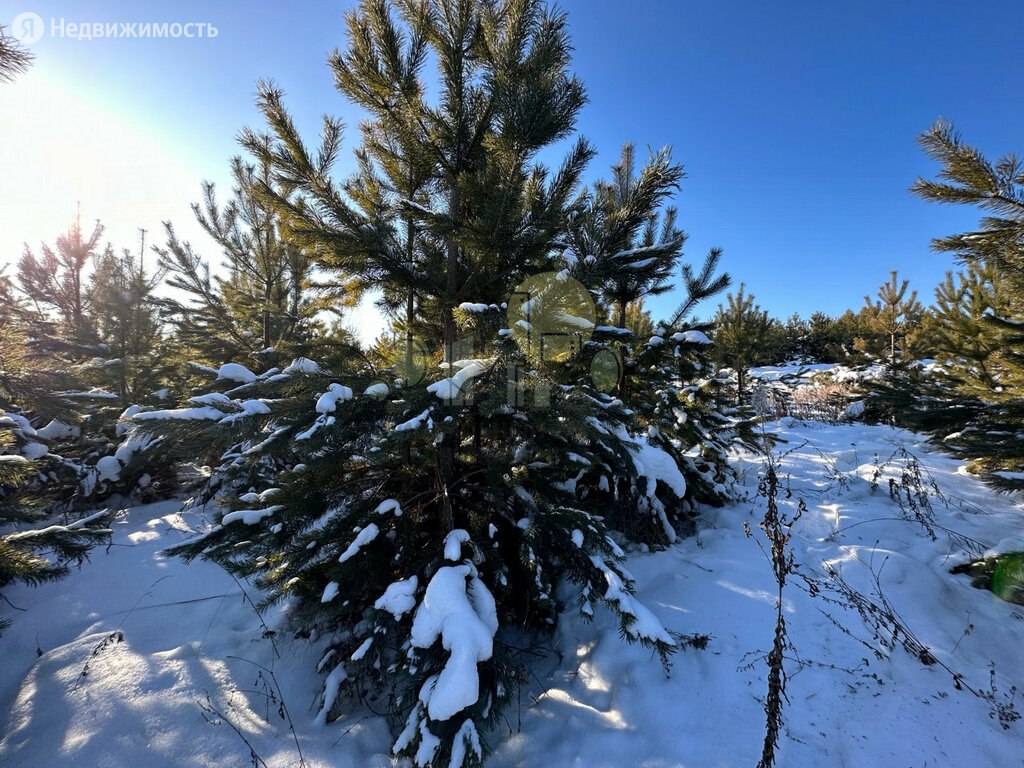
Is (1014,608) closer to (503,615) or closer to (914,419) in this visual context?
(914,419)

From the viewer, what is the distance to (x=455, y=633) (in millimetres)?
1559

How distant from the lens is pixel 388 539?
238 cm

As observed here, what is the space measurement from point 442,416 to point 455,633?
102 centimetres

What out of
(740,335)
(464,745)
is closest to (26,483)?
(464,745)

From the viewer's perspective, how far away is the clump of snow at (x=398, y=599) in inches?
69.8

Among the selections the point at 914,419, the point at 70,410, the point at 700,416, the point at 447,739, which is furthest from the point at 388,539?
the point at 914,419

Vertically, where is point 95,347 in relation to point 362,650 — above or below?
above

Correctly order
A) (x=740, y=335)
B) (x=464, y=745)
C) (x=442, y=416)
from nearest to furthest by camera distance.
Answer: (x=464, y=745), (x=442, y=416), (x=740, y=335)

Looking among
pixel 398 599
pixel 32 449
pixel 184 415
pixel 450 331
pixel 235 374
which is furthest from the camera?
pixel 32 449

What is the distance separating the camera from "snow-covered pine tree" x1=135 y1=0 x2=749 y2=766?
6.25 ft

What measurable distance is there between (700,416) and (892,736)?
8.77 ft

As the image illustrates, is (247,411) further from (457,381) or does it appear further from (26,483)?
(26,483)

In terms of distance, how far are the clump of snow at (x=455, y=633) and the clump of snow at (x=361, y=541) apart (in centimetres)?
49

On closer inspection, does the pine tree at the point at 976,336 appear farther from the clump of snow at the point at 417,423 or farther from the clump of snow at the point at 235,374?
the clump of snow at the point at 235,374
